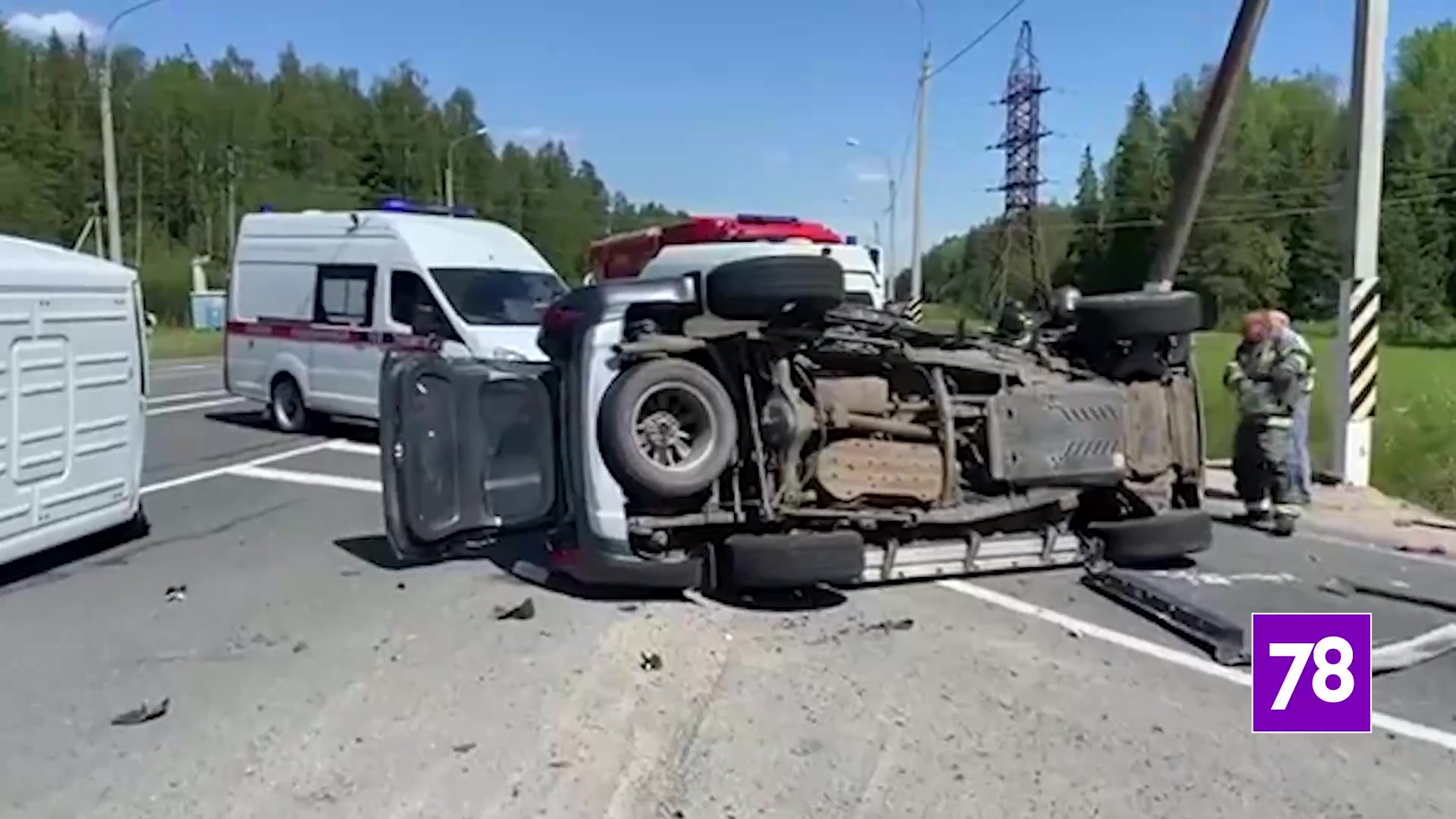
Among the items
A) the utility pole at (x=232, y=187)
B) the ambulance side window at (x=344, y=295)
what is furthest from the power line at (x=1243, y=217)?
the ambulance side window at (x=344, y=295)

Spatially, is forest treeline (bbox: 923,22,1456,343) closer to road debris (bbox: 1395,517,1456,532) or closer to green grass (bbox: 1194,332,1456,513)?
green grass (bbox: 1194,332,1456,513)

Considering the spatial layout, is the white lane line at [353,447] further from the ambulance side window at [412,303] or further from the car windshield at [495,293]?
the car windshield at [495,293]

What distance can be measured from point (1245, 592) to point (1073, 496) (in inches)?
41.3

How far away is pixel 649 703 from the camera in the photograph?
5.10 m

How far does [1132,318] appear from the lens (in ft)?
24.3

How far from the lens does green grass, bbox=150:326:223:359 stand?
32.7 meters

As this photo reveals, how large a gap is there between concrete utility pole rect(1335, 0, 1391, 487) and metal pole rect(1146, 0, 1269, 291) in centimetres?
105

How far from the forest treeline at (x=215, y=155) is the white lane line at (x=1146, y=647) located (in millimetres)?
51233

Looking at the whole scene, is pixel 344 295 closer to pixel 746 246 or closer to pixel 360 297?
pixel 360 297

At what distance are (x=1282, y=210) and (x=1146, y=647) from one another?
77.2 meters

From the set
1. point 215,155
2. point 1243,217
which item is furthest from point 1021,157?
point 215,155

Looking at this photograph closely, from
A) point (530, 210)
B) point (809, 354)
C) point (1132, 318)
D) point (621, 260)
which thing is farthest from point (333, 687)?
point (530, 210)

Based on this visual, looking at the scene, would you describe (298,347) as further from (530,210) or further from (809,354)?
(530,210)

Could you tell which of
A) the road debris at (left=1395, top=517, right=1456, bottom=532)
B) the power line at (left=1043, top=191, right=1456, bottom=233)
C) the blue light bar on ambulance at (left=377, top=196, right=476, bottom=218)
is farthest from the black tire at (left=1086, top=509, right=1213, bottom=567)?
the power line at (left=1043, top=191, right=1456, bottom=233)
